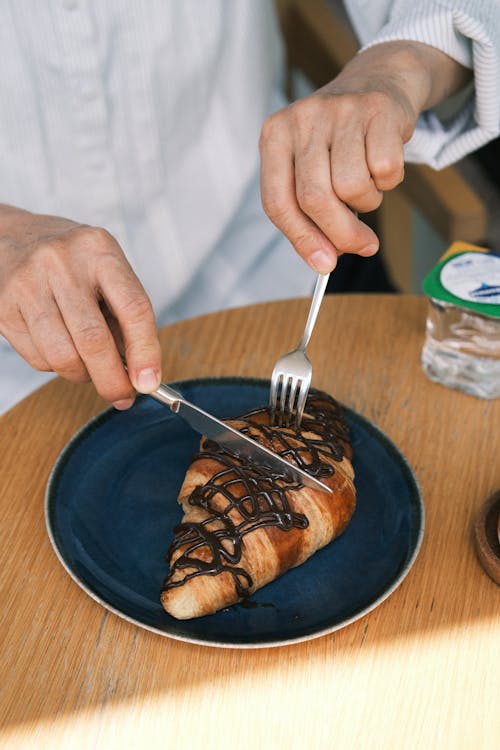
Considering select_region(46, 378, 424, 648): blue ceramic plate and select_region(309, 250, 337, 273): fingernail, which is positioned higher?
select_region(309, 250, 337, 273): fingernail

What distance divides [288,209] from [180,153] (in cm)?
52

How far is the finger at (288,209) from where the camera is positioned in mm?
884

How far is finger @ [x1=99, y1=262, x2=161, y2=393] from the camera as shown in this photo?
79cm

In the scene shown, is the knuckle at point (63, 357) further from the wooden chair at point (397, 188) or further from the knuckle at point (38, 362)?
the wooden chair at point (397, 188)

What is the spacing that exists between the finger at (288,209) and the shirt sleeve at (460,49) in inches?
12.4

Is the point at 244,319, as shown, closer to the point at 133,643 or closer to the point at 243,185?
the point at 243,185

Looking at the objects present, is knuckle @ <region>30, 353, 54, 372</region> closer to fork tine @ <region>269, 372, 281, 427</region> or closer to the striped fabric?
fork tine @ <region>269, 372, 281, 427</region>

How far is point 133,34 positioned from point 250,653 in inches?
36.3

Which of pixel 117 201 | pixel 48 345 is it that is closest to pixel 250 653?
pixel 48 345

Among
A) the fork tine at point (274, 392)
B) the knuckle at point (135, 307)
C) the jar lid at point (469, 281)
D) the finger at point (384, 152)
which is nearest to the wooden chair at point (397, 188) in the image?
the jar lid at point (469, 281)

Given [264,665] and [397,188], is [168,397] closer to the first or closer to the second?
[264,665]

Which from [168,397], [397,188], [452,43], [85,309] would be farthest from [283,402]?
[397,188]

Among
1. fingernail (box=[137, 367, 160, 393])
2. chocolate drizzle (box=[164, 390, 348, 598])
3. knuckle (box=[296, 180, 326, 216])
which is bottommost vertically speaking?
chocolate drizzle (box=[164, 390, 348, 598])

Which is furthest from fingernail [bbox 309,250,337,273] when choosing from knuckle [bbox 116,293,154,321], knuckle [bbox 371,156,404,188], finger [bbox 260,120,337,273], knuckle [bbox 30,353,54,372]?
knuckle [bbox 30,353,54,372]
